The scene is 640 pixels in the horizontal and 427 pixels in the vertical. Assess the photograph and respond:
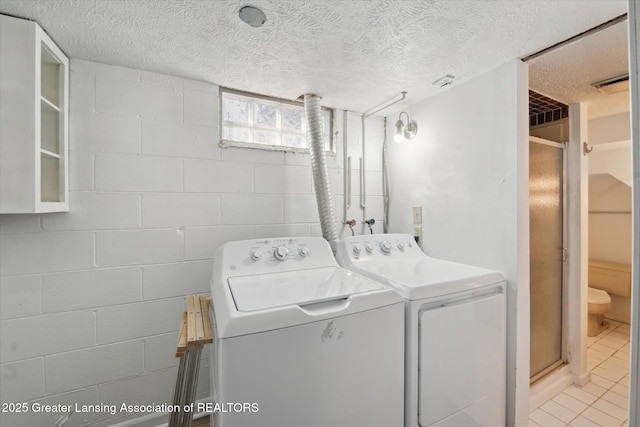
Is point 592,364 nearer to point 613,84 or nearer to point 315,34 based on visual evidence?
point 613,84

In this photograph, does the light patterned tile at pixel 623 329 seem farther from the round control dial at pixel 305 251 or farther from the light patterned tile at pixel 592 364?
the round control dial at pixel 305 251

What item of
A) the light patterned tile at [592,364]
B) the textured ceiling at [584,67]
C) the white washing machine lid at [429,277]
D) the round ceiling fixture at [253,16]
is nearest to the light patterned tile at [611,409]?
the light patterned tile at [592,364]

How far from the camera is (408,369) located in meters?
1.26

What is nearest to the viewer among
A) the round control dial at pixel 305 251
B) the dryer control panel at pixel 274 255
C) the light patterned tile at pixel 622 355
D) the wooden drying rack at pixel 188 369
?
the wooden drying rack at pixel 188 369

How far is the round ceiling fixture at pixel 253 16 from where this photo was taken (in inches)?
44.8

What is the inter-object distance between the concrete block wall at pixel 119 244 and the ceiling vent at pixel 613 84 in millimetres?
Answer: 2339

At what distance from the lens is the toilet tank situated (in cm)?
290

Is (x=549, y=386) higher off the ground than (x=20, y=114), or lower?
lower

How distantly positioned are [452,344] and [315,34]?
160 centimetres

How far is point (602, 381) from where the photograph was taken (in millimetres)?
2133

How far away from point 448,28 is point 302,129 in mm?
1190

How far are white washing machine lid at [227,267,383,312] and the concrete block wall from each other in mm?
602

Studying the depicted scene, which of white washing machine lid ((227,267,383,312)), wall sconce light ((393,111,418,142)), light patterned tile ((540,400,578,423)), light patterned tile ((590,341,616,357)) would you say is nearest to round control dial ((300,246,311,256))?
white washing machine lid ((227,267,383,312))

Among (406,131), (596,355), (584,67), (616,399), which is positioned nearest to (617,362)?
(596,355)
